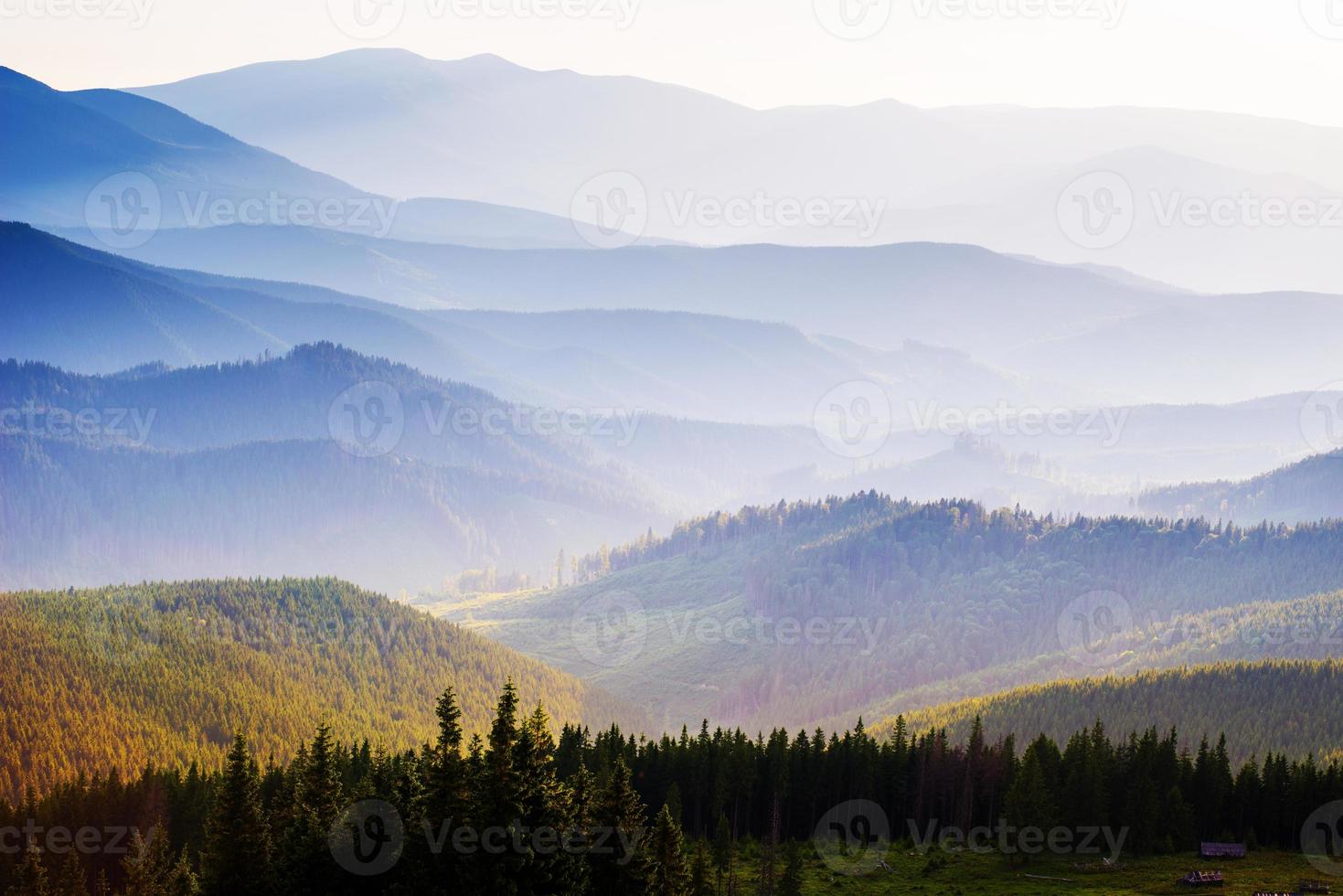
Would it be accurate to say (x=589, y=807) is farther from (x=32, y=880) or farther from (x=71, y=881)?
(x=71, y=881)

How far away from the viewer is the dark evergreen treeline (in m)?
69.6

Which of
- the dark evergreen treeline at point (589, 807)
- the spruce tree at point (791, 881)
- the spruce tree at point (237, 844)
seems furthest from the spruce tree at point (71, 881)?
the spruce tree at point (791, 881)

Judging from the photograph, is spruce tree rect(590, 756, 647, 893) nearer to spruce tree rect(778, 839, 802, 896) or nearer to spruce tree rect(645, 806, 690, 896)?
spruce tree rect(645, 806, 690, 896)

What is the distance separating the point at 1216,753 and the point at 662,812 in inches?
3864

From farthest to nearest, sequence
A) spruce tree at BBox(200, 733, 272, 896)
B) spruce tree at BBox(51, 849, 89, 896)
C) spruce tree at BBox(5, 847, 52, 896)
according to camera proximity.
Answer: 1. spruce tree at BBox(51, 849, 89, 896)
2. spruce tree at BBox(5, 847, 52, 896)
3. spruce tree at BBox(200, 733, 272, 896)

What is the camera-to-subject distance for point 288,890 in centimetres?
7550

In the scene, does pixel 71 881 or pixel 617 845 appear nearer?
pixel 617 845

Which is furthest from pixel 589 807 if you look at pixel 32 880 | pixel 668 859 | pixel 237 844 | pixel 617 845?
pixel 32 880

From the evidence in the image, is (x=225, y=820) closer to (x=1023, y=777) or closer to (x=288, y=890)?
(x=288, y=890)

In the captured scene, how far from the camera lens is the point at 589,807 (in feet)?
261

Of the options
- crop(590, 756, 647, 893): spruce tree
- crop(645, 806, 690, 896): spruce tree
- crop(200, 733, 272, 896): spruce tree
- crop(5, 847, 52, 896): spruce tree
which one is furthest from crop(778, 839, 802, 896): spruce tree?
crop(5, 847, 52, 896): spruce tree

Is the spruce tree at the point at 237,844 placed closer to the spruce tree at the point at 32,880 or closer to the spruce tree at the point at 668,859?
the spruce tree at the point at 668,859

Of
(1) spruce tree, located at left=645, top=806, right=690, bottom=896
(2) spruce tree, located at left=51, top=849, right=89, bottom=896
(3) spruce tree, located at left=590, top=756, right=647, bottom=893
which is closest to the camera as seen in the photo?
(3) spruce tree, located at left=590, top=756, right=647, bottom=893

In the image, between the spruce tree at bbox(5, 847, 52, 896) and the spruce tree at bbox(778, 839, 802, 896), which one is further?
the spruce tree at bbox(778, 839, 802, 896)
